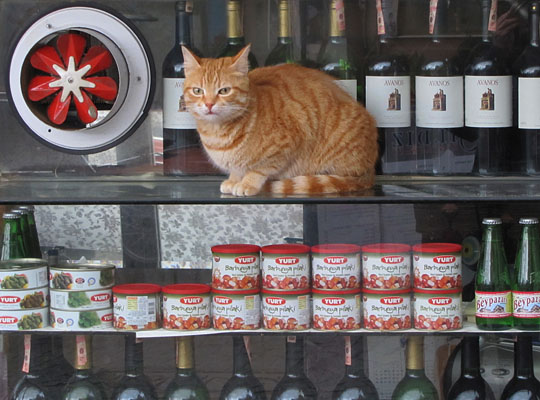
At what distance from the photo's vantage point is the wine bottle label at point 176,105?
6.56 feet

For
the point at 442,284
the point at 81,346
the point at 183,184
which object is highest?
the point at 183,184

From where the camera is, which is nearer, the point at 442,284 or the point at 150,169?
the point at 442,284

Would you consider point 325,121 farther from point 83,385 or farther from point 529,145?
point 83,385

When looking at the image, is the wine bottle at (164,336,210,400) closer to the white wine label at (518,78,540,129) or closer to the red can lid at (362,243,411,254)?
the red can lid at (362,243,411,254)

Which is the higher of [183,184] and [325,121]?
[325,121]

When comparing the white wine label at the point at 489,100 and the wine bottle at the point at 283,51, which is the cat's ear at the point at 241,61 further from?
the white wine label at the point at 489,100

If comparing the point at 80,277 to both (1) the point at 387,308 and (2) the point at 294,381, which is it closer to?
(2) the point at 294,381

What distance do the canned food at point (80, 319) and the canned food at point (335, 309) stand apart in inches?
16.7

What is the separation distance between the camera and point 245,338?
1855 millimetres

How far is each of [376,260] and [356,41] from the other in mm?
559

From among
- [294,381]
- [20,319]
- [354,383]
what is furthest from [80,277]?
[354,383]

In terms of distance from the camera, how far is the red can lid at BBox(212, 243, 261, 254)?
1.78 m

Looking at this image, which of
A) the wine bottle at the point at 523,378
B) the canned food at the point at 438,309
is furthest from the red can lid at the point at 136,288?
the wine bottle at the point at 523,378

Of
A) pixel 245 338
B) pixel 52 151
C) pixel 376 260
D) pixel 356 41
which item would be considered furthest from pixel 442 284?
pixel 52 151
